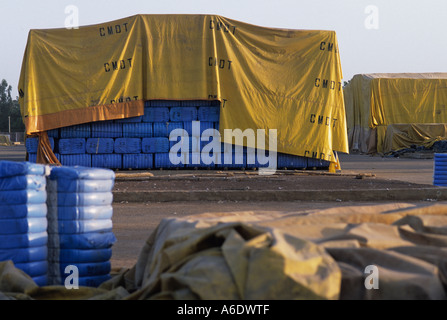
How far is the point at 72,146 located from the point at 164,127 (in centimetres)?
313

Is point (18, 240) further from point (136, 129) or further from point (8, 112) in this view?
point (8, 112)

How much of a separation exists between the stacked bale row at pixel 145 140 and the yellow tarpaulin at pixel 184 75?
47 cm

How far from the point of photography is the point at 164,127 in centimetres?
2025

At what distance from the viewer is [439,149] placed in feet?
113

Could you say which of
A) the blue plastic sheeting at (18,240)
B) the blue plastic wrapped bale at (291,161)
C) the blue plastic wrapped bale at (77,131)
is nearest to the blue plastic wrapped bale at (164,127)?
the blue plastic wrapped bale at (77,131)

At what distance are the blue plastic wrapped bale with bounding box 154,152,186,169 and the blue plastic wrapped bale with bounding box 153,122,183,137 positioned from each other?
71cm

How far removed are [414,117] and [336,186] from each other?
96.1 feet

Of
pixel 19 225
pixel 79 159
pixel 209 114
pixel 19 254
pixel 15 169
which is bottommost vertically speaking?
pixel 79 159

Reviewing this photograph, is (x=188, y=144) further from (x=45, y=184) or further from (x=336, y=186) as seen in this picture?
(x=45, y=184)

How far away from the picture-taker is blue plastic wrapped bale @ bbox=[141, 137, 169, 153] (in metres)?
20.2

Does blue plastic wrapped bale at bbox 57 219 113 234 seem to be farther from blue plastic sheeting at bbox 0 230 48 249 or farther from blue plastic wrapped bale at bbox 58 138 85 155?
blue plastic wrapped bale at bbox 58 138 85 155

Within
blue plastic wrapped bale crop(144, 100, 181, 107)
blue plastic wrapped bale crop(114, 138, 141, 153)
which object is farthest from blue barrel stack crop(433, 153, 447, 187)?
blue plastic wrapped bale crop(114, 138, 141, 153)
